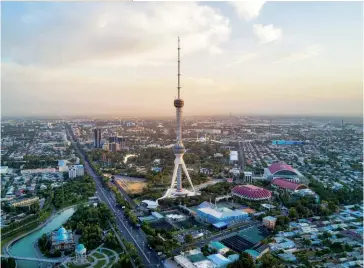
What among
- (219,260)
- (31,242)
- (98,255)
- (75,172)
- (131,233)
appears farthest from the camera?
(75,172)

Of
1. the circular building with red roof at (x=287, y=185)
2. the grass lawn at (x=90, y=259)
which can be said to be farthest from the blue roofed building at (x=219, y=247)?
the circular building with red roof at (x=287, y=185)

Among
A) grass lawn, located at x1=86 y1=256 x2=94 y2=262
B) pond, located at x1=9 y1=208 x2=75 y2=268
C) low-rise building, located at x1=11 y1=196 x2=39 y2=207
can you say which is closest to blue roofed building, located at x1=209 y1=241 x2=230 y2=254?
grass lawn, located at x1=86 y1=256 x2=94 y2=262

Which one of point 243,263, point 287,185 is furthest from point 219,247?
point 287,185

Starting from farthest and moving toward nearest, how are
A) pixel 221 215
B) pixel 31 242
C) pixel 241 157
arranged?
1. pixel 241 157
2. pixel 221 215
3. pixel 31 242

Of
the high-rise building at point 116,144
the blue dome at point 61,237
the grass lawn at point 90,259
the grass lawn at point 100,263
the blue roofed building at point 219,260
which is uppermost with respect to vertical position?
the high-rise building at point 116,144

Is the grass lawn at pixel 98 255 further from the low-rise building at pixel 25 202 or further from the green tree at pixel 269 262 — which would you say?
the low-rise building at pixel 25 202

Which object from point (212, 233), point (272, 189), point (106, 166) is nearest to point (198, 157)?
point (106, 166)

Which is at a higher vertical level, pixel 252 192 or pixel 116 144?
pixel 116 144

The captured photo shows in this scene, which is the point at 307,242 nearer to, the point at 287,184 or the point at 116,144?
the point at 287,184

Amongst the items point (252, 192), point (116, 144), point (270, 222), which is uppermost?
point (116, 144)
